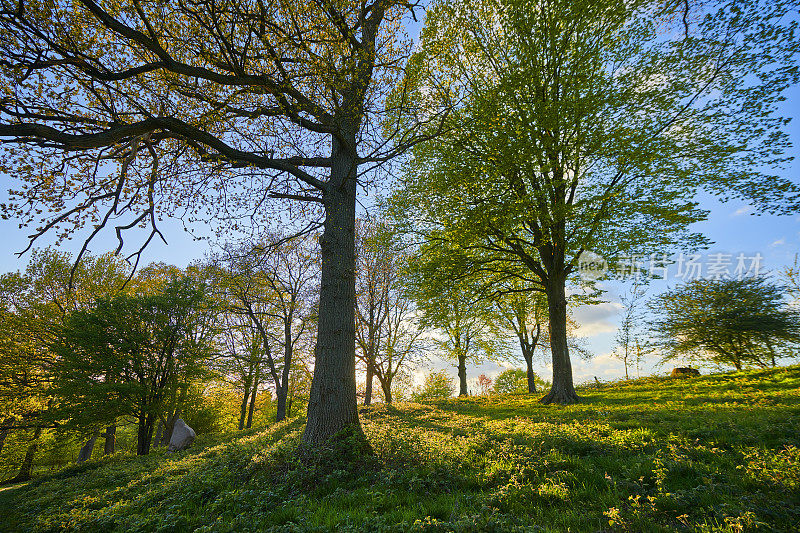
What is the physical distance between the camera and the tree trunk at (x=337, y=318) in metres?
6.99

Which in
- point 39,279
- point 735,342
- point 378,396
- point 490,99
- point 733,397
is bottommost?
point 378,396

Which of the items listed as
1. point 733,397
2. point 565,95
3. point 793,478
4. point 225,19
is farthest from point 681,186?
point 225,19

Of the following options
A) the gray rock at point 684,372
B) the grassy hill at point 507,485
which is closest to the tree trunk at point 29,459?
the grassy hill at point 507,485

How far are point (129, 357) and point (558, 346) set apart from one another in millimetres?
20670

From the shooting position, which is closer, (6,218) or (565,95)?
(6,218)

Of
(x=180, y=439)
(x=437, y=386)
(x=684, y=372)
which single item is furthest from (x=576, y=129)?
(x=437, y=386)

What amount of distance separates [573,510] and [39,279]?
107 feet

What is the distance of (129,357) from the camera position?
16531mm

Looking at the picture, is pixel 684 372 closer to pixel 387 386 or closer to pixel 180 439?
pixel 387 386

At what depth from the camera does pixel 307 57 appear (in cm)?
735

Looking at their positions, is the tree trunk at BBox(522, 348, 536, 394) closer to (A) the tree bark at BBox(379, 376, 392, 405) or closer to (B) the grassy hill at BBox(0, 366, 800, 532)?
(A) the tree bark at BBox(379, 376, 392, 405)

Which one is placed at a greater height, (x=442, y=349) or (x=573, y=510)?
(x=442, y=349)

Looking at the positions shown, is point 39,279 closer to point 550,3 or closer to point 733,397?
point 550,3

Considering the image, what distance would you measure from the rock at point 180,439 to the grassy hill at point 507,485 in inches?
371
